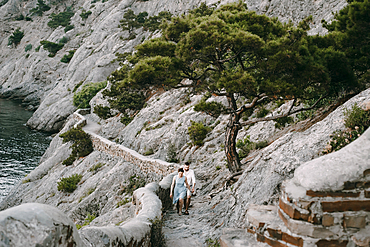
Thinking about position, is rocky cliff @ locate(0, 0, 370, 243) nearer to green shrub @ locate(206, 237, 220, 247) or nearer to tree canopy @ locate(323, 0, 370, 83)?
green shrub @ locate(206, 237, 220, 247)

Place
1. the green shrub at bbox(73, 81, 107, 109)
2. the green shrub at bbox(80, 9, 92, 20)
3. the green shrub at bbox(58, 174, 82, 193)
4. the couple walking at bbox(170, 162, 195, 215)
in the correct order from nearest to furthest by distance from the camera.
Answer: the couple walking at bbox(170, 162, 195, 215)
the green shrub at bbox(58, 174, 82, 193)
the green shrub at bbox(73, 81, 107, 109)
the green shrub at bbox(80, 9, 92, 20)

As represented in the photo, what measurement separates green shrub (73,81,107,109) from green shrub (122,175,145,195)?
26.1m

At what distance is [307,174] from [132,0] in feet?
196

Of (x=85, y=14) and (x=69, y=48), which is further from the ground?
(x=85, y=14)

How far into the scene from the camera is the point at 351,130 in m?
5.21

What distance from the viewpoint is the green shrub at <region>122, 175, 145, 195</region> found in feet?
54.4

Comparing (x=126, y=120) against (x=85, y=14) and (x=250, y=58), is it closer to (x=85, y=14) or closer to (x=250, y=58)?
(x=250, y=58)

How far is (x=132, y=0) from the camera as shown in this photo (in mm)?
55562

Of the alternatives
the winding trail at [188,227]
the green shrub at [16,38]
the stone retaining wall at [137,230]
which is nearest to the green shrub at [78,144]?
the winding trail at [188,227]

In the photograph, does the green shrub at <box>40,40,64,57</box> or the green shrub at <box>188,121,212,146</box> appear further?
the green shrub at <box>40,40,64,57</box>

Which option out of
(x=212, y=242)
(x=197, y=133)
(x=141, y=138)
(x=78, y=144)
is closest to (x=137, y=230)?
(x=212, y=242)

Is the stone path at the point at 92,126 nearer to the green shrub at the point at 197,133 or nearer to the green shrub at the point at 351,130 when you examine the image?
the green shrub at the point at 197,133

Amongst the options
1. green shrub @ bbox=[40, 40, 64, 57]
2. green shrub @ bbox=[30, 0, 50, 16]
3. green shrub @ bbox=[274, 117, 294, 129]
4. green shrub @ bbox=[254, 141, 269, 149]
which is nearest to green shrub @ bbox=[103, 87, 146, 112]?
green shrub @ bbox=[254, 141, 269, 149]

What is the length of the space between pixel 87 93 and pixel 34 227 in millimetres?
40703
